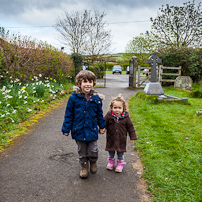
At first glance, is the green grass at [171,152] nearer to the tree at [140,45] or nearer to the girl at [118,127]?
the girl at [118,127]

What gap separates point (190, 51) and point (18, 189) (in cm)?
1463

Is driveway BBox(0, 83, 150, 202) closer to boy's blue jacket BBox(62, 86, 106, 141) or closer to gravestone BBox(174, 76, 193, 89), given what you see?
boy's blue jacket BBox(62, 86, 106, 141)

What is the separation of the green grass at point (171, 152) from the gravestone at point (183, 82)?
24.9 feet

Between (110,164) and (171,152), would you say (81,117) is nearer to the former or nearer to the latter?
(110,164)

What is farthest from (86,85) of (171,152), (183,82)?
(183,82)

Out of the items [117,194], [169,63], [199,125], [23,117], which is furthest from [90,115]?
[169,63]

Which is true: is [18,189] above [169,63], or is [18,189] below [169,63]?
below

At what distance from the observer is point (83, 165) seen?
2963 mm

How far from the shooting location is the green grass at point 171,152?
103 inches

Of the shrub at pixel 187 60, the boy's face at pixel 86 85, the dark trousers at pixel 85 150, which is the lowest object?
the dark trousers at pixel 85 150

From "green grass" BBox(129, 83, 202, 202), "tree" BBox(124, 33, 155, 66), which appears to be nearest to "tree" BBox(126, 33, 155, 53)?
"tree" BBox(124, 33, 155, 66)

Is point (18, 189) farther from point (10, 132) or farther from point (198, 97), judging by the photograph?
point (198, 97)

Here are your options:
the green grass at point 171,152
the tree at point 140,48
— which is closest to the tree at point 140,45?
the tree at point 140,48

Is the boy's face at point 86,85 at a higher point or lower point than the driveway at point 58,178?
higher
